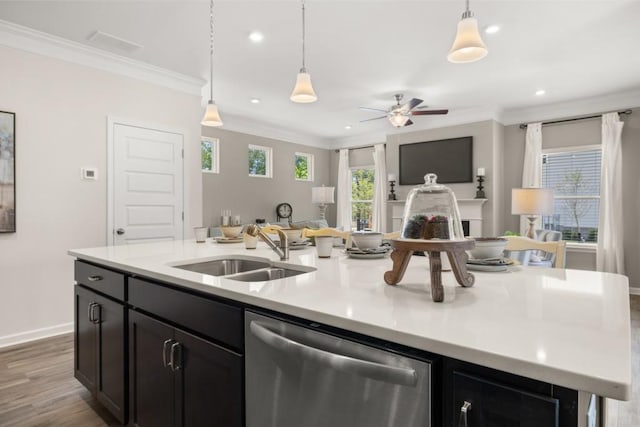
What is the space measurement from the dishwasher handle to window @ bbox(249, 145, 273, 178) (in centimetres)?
591

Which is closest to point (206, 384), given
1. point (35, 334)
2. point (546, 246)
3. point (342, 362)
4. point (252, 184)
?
point (342, 362)

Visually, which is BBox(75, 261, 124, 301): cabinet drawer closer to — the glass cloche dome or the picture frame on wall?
the glass cloche dome

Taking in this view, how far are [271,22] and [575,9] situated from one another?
243 cm

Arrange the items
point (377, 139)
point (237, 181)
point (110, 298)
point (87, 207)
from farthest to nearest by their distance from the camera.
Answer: point (377, 139) → point (237, 181) → point (87, 207) → point (110, 298)

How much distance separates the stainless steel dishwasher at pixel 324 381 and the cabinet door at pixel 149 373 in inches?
19.4

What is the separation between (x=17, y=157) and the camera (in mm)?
3072

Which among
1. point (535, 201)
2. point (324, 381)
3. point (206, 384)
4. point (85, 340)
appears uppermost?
point (535, 201)

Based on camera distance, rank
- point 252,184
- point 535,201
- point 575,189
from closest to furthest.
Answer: point 535,201 → point 575,189 → point 252,184

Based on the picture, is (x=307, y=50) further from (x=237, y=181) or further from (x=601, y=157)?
(x=601, y=157)

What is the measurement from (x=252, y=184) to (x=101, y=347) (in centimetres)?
498

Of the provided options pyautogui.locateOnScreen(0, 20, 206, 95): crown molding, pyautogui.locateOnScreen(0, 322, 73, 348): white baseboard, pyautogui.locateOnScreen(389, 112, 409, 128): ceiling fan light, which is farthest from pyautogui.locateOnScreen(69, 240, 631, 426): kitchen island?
pyautogui.locateOnScreen(389, 112, 409, 128): ceiling fan light

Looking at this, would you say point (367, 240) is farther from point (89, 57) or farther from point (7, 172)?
point (89, 57)

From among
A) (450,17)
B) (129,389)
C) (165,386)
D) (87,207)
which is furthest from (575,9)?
(87,207)

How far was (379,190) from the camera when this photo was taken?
7273 mm
